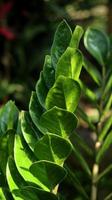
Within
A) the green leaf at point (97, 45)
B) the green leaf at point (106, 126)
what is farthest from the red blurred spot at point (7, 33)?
the green leaf at point (106, 126)

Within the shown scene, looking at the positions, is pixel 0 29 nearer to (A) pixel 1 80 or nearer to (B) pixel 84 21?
(A) pixel 1 80

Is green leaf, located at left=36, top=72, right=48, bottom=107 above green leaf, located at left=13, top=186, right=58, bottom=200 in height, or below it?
above

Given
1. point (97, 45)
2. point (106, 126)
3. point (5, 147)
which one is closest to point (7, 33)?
point (97, 45)

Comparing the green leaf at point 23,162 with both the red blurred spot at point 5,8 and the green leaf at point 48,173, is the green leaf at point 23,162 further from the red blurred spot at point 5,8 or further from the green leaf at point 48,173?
the red blurred spot at point 5,8

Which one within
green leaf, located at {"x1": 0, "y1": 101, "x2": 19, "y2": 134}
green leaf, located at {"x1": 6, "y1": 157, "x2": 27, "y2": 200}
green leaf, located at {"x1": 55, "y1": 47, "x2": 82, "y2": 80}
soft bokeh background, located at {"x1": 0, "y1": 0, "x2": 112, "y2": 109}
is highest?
green leaf, located at {"x1": 55, "y1": 47, "x2": 82, "y2": 80}

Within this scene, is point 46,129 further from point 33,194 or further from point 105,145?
point 105,145

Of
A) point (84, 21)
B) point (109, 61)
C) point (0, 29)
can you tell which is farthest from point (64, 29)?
point (84, 21)

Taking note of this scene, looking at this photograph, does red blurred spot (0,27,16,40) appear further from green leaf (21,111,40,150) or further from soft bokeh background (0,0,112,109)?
green leaf (21,111,40,150)

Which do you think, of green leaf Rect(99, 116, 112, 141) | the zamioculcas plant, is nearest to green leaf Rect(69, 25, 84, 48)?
the zamioculcas plant
